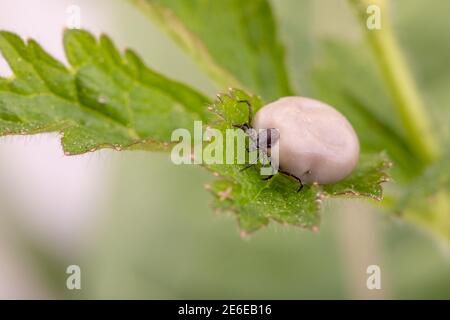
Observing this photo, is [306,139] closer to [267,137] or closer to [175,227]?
[267,137]

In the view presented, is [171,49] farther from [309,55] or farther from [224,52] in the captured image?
[224,52]

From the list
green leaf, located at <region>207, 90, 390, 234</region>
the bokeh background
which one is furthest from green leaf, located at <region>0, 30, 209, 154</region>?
the bokeh background

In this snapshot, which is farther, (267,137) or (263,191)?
(267,137)

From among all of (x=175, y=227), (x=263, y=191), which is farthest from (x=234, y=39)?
(x=175, y=227)

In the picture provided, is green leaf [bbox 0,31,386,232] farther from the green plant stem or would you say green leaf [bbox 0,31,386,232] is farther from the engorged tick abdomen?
the green plant stem
